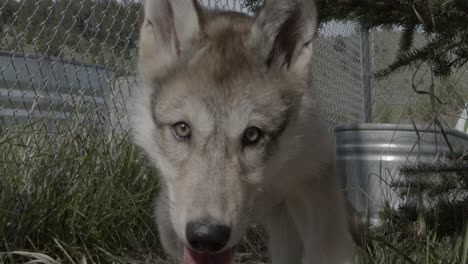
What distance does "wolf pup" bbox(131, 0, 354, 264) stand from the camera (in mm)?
2477

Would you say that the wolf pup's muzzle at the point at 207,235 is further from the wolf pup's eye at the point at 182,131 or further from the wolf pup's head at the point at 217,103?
the wolf pup's eye at the point at 182,131

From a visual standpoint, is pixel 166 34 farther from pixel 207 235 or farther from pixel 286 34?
pixel 207 235

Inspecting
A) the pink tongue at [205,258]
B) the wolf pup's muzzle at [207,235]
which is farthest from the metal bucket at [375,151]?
the wolf pup's muzzle at [207,235]

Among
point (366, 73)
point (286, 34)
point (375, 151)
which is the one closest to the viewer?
point (286, 34)

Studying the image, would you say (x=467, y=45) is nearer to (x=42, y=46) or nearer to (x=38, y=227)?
(x=38, y=227)

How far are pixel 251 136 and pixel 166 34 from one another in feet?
2.60

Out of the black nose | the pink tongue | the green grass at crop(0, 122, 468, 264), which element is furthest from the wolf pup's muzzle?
the green grass at crop(0, 122, 468, 264)

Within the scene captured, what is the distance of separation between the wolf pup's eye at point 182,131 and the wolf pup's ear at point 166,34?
1.31ft

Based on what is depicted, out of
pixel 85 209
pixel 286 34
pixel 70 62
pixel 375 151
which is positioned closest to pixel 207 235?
pixel 286 34

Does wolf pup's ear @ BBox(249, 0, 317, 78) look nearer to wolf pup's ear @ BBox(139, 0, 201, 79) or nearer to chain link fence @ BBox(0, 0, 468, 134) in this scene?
wolf pup's ear @ BBox(139, 0, 201, 79)

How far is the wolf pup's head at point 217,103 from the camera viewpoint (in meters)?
2.35

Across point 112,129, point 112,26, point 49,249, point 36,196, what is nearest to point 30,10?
point 112,26

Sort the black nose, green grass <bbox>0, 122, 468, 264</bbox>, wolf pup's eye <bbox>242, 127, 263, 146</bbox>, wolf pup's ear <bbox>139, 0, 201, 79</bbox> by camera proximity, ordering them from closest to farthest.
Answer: the black nose → wolf pup's eye <bbox>242, 127, 263, 146</bbox> → wolf pup's ear <bbox>139, 0, 201, 79</bbox> → green grass <bbox>0, 122, 468, 264</bbox>

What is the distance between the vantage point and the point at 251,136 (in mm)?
2598
